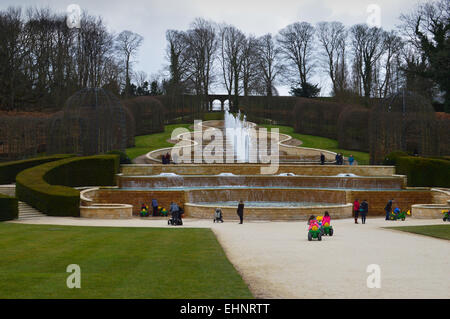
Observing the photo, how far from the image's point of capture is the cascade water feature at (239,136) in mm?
52219

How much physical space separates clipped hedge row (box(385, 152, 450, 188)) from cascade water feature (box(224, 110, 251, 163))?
15.7m

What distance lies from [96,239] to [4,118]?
31.4 m

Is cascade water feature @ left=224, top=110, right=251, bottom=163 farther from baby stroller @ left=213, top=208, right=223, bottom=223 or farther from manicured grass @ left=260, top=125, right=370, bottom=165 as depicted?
baby stroller @ left=213, top=208, right=223, bottom=223

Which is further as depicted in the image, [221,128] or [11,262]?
[221,128]

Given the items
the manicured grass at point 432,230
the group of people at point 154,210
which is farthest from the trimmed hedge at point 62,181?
the manicured grass at point 432,230

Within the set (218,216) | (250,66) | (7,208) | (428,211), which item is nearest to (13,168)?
(7,208)

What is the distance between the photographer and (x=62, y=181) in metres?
34.8

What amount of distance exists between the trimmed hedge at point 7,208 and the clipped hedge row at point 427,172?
2513 centimetres

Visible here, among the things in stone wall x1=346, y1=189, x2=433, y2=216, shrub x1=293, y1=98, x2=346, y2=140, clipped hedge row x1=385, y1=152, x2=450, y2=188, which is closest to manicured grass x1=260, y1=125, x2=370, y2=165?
shrub x1=293, y1=98, x2=346, y2=140

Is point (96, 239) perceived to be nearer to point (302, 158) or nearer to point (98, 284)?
point (98, 284)
